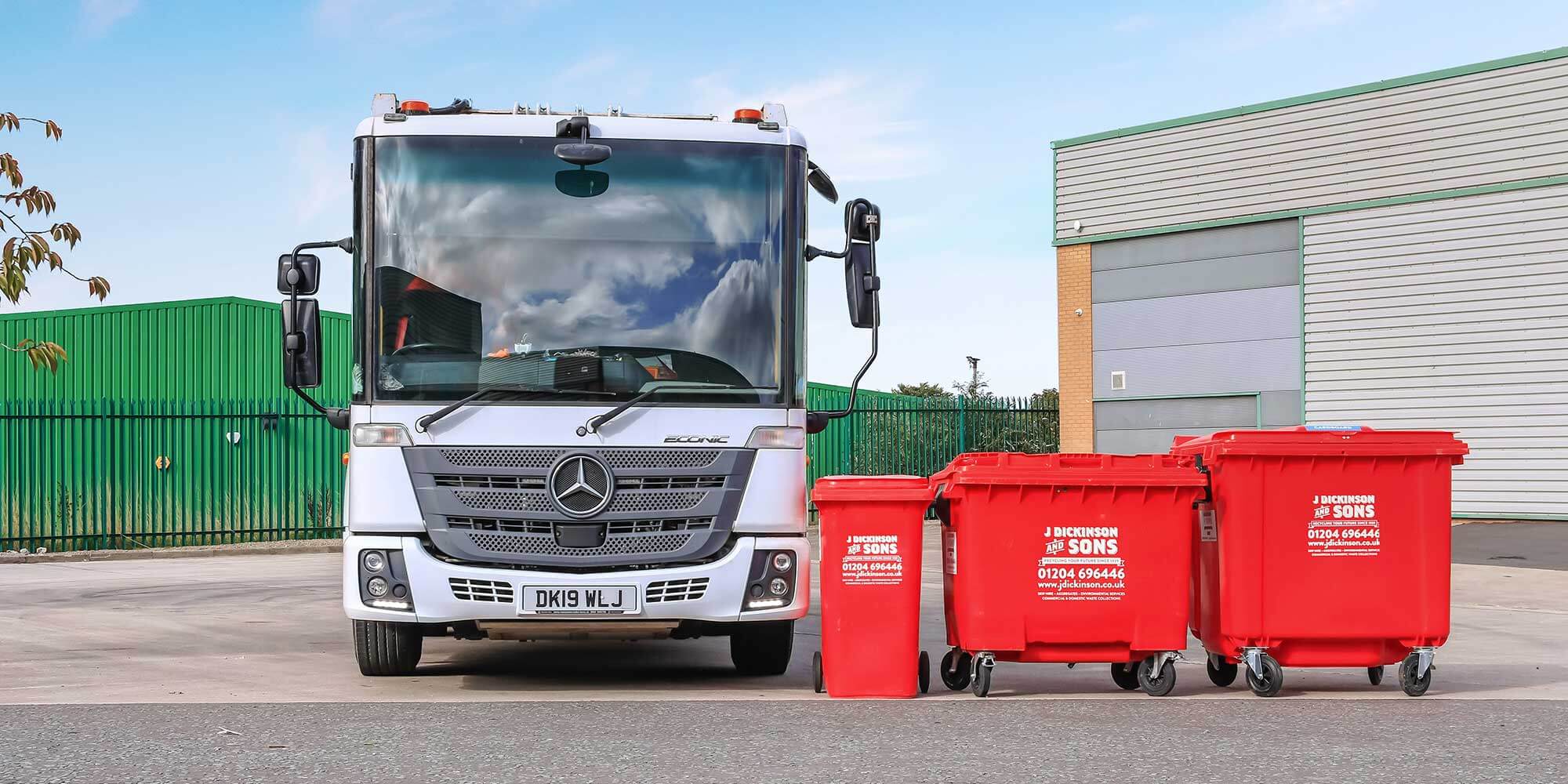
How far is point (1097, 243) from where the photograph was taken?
1043 inches

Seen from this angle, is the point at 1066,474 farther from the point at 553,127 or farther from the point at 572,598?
the point at 553,127

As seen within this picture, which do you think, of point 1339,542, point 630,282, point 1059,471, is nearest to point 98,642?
point 630,282

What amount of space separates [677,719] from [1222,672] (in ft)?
9.74

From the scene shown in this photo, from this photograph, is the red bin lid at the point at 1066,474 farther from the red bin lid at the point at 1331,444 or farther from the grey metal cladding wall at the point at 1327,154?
the grey metal cladding wall at the point at 1327,154

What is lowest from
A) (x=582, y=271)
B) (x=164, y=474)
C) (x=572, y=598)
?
(x=164, y=474)

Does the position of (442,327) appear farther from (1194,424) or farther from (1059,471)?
(1194,424)

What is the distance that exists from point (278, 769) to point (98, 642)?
212 inches

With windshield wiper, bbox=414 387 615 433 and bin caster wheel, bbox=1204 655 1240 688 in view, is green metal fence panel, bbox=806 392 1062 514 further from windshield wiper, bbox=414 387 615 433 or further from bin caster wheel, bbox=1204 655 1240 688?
windshield wiper, bbox=414 387 615 433

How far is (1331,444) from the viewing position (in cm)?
745

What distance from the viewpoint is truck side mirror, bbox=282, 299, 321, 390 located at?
24.0 ft

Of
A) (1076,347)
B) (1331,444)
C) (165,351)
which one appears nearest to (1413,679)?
(1331,444)

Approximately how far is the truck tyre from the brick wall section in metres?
18.6

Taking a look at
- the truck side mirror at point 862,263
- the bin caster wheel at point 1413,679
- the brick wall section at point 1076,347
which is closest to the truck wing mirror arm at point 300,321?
the truck side mirror at point 862,263

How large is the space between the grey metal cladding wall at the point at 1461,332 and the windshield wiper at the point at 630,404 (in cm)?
1765
